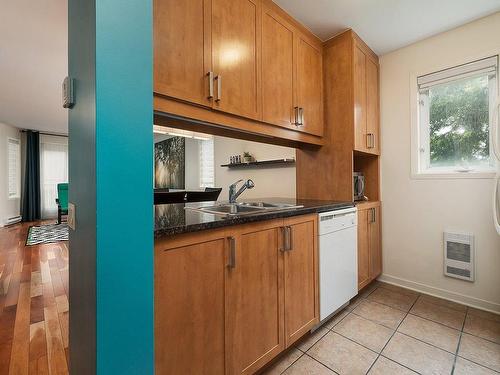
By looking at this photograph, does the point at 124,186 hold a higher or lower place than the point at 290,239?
higher

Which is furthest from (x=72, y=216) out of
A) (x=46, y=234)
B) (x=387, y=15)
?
(x=46, y=234)

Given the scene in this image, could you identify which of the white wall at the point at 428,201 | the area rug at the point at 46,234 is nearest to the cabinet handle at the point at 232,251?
the white wall at the point at 428,201

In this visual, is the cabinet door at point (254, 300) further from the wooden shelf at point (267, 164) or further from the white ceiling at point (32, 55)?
the white ceiling at point (32, 55)

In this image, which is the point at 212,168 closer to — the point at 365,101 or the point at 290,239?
the point at 365,101

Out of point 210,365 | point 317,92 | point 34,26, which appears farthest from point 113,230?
point 34,26

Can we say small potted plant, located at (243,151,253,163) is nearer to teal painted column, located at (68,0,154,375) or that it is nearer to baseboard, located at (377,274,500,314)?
baseboard, located at (377,274,500,314)

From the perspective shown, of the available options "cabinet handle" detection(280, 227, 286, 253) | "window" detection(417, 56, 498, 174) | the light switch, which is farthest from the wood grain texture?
the light switch

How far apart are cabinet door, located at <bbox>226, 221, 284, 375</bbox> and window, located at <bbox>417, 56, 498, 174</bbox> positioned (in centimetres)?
202

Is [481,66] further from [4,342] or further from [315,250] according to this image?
[4,342]

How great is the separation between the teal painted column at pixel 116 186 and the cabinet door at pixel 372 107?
226 centimetres

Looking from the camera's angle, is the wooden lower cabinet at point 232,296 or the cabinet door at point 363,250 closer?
the wooden lower cabinet at point 232,296

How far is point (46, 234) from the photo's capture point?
15.5ft

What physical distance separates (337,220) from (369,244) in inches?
30.6

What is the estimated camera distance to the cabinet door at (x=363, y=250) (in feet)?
7.15
